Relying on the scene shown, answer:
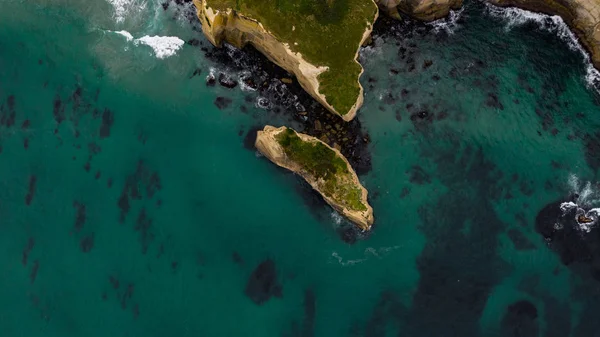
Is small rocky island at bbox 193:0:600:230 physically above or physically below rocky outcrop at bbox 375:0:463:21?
below

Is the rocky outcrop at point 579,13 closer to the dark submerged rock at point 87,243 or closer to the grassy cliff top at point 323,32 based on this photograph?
the grassy cliff top at point 323,32

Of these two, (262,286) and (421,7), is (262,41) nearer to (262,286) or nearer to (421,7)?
(421,7)

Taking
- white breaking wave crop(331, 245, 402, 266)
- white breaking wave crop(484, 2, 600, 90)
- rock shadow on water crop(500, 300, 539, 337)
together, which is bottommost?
white breaking wave crop(331, 245, 402, 266)

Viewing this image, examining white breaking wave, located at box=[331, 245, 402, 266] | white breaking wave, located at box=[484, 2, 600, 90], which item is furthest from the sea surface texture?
white breaking wave, located at box=[484, 2, 600, 90]

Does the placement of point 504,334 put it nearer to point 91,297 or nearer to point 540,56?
point 540,56

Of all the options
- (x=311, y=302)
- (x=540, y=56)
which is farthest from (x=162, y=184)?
(x=540, y=56)

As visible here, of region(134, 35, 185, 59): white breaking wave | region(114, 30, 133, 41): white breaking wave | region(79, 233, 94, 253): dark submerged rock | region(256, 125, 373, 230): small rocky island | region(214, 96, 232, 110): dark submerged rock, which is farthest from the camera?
region(114, 30, 133, 41): white breaking wave

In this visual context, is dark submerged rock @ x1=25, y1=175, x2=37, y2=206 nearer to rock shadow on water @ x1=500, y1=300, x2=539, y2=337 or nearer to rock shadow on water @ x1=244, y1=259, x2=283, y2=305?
rock shadow on water @ x1=244, y1=259, x2=283, y2=305

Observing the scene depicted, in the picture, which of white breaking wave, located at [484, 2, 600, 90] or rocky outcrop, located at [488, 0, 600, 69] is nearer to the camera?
rocky outcrop, located at [488, 0, 600, 69]
